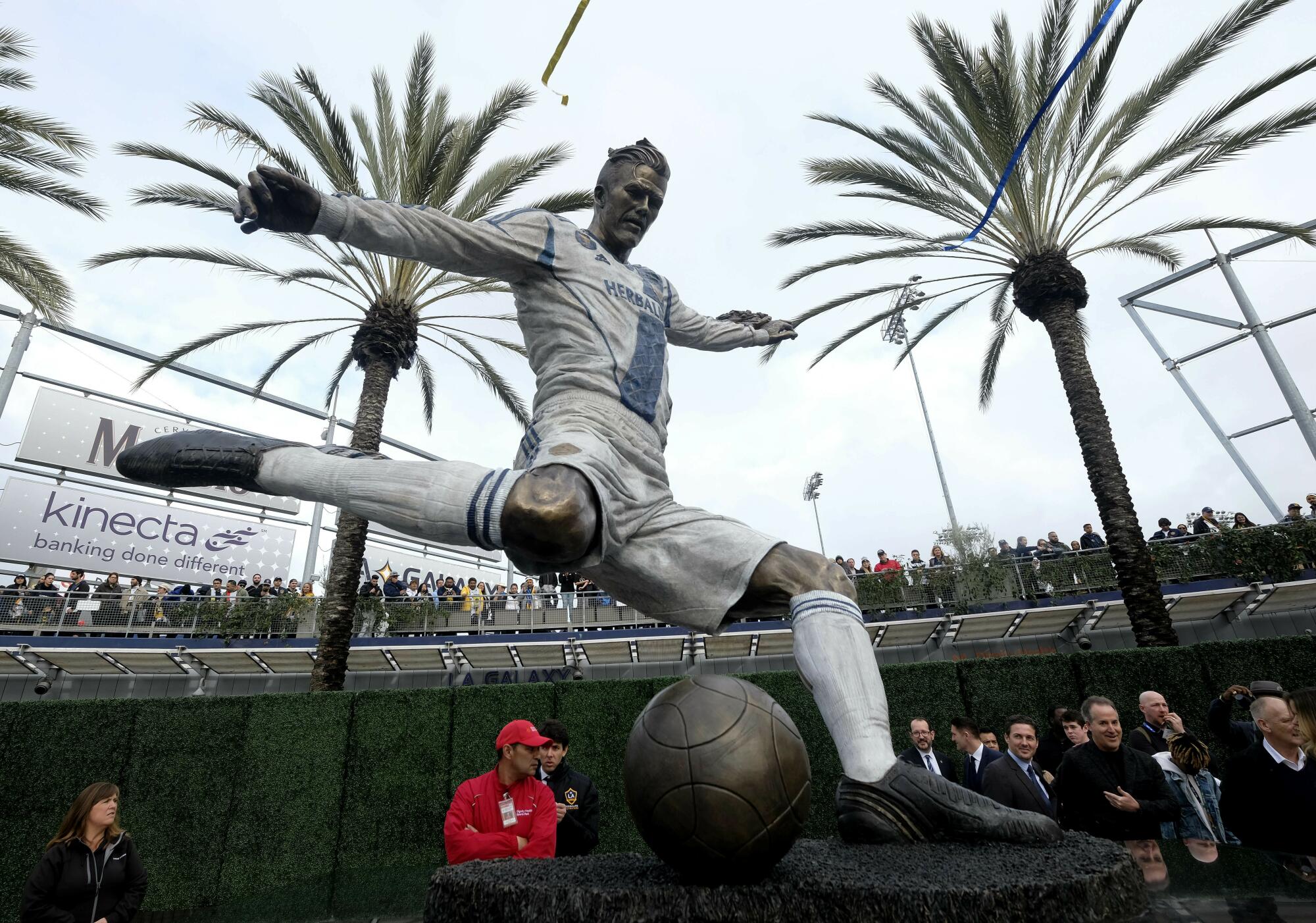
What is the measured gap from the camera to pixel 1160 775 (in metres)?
5.24

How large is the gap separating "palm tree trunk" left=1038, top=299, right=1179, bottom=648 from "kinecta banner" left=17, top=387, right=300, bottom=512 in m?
22.2

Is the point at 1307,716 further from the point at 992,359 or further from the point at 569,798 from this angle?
the point at 992,359

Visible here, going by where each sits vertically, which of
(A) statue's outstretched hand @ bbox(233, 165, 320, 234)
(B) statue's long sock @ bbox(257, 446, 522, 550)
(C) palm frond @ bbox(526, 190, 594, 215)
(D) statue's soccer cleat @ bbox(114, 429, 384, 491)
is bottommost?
(B) statue's long sock @ bbox(257, 446, 522, 550)

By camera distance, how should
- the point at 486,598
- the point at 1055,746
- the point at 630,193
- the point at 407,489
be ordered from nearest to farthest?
1. the point at 407,489
2. the point at 630,193
3. the point at 1055,746
4. the point at 486,598

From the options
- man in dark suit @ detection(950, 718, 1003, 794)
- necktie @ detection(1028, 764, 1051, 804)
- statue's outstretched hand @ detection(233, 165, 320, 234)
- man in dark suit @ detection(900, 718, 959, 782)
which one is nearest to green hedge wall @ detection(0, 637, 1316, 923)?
man in dark suit @ detection(900, 718, 959, 782)

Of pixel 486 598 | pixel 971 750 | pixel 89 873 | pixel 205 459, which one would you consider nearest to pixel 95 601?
pixel 486 598

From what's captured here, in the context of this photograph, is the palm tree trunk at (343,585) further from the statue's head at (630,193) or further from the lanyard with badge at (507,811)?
the statue's head at (630,193)

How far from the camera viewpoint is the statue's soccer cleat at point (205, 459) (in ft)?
6.71

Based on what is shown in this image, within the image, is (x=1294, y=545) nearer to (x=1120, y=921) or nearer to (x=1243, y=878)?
(x=1243, y=878)

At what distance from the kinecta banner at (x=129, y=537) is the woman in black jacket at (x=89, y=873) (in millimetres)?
22989

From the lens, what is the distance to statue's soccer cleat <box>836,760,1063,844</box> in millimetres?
2029

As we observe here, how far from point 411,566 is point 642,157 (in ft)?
93.8

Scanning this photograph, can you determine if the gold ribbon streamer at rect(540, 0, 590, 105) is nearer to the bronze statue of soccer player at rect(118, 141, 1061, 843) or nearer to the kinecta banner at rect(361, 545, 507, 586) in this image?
the bronze statue of soccer player at rect(118, 141, 1061, 843)

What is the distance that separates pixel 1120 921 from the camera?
1.64 m
